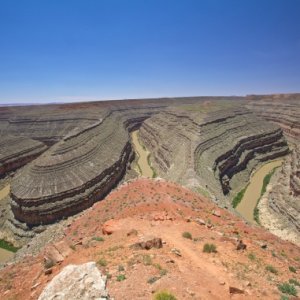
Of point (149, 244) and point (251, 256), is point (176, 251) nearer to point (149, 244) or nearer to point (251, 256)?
point (149, 244)

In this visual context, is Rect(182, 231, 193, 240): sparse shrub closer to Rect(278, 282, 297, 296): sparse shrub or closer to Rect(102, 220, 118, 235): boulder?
Rect(102, 220, 118, 235): boulder

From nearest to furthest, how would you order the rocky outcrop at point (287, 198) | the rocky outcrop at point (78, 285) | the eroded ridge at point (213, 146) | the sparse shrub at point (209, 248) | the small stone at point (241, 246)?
the rocky outcrop at point (78, 285), the sparse shrub at point (209, 248), the small stone at point (241, 246), the rocky outcrop at point (287, 198), the eroded ridge at point (213, 146)

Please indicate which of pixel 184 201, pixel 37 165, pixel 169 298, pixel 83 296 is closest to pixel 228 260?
pixel 169 298

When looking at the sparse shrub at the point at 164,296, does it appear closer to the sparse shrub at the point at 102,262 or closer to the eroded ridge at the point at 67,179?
the sparse shrub at the point at 102,262

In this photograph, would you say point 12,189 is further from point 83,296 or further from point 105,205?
point 83,296

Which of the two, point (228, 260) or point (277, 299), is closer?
point (277, 299)

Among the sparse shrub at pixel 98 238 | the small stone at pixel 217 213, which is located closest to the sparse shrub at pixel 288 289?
the sparse shrub at pixel 98 238
